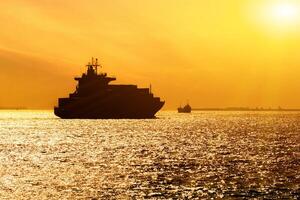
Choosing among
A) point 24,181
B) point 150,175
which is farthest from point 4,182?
point 150,175

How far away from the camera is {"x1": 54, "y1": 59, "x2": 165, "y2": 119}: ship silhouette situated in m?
167

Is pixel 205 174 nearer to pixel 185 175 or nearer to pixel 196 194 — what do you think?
pixel 185 175

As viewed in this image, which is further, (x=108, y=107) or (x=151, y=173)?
(x=108, y=107)

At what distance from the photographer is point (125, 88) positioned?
557 ft

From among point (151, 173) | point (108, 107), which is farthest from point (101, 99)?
point (151, 173)

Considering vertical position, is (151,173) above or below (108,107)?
below

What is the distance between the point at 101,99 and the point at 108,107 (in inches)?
185

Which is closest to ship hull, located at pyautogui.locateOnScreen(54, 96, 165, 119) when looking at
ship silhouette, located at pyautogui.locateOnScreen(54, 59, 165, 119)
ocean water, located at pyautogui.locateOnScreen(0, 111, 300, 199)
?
ship silhouette, located at pyautogui.locateOnScreen(54, 59, 165, 119)

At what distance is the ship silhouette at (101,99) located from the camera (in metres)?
167

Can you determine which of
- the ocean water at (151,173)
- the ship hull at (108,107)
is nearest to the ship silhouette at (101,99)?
the ship hull at (108,107)

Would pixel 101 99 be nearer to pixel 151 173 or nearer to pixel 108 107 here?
pixel 108 107

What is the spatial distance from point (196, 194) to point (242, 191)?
3337 millimetres

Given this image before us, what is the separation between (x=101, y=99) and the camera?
16712 cm

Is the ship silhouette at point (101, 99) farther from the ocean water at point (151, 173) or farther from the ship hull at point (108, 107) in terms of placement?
the ocean water at point (151, 173)
